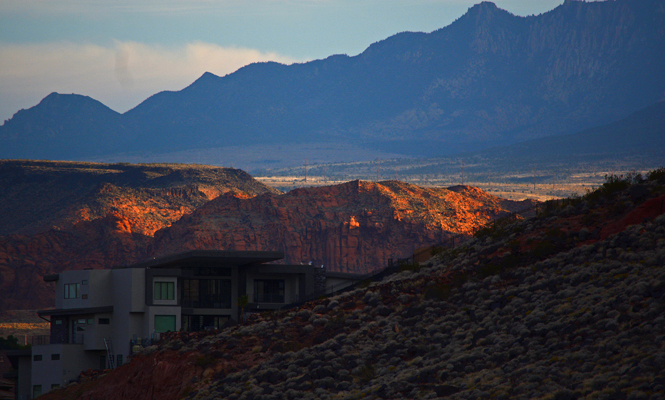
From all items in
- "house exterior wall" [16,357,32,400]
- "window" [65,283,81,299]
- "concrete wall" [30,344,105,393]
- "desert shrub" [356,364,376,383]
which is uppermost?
"window" [65,283,81,299]

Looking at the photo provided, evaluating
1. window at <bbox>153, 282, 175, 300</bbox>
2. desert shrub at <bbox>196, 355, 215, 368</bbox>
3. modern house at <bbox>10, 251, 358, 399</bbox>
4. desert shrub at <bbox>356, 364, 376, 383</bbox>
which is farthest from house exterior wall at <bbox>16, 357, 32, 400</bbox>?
desert shrub at <bbox>356, 364, 376, 383</bbox>

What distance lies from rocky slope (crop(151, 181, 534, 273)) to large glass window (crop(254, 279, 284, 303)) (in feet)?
212

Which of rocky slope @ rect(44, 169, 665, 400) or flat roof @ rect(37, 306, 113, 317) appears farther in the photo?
flat roof @ rect(37, 306, 113, 317)

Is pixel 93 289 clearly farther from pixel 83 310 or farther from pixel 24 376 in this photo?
pixel 24 376

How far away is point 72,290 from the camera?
166ft

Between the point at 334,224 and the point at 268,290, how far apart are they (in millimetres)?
74268

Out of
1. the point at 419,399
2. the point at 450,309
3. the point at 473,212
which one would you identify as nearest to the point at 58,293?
the point at 450,309

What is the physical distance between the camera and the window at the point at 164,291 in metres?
48.1

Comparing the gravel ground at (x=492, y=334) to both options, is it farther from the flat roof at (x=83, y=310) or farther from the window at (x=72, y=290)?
the window at (x=72, y=290)

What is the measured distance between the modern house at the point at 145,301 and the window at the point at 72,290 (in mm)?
63

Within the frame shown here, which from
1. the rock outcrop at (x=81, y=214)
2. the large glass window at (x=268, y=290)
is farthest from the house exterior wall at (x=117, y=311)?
the rock outcrop at (x=81, y=214)

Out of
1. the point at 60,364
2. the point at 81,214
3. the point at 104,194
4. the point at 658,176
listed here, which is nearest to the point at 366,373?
the point at 658,176

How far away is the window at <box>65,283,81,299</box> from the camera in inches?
1967

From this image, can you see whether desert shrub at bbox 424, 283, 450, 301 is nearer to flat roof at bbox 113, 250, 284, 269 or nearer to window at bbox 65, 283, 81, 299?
flat roof at bbox 113, 250, 284, 269
